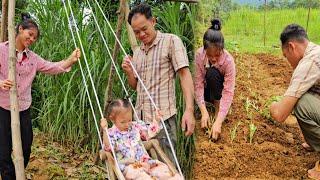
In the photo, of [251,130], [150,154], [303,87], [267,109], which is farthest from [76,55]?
[267,109]

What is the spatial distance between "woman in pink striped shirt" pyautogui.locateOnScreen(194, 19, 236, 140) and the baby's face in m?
0.70

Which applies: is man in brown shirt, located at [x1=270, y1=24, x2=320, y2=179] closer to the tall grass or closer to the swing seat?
the swing seat

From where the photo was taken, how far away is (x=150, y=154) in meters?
2.74

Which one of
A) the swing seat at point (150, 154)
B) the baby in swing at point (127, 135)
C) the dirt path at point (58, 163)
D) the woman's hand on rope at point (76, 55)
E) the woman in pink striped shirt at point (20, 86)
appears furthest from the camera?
the dirt path at point (58, 163)

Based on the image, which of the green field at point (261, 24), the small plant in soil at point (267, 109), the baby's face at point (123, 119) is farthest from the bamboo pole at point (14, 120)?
the green field at point (261, 24)

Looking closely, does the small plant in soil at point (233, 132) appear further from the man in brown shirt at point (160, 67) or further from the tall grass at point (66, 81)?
the tall grass at point (66, 81)

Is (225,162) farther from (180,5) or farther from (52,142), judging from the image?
(52,142)

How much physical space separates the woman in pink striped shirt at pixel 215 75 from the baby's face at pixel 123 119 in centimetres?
70

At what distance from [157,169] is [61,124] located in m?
2.02

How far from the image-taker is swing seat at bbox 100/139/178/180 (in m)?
2.43

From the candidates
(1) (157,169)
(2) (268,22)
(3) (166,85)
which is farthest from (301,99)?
(2) (268,22)

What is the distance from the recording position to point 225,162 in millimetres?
3303

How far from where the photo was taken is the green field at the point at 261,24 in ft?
24.7

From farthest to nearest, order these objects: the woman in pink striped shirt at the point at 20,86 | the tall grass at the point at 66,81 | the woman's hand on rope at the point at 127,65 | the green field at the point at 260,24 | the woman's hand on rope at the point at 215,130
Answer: the green field at the point at 260,24 < the tall grass at the point at 66,81 < the woman's hand on rope at the point at 215,130 < the woman in pink striped shirt at the point at 20,86 < the woman's hand on rope at the point at 127,65
